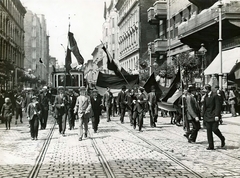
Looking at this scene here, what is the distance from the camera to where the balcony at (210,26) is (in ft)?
77.0

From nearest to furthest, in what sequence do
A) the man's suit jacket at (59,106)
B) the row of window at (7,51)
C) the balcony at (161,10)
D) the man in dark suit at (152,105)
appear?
the man's suit jacket at (59,106), the man in dark suit at (152,105), the row of window at (7,51), the balcony at (161,10)

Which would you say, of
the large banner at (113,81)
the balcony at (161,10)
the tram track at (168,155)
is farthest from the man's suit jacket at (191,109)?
the balcony at (161,10)

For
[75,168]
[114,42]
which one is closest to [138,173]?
[75,168]

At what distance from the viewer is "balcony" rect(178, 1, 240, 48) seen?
77.0ft

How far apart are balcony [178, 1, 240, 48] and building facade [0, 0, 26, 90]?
47.2 ft

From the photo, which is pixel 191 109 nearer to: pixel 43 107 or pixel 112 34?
pixel 43 107

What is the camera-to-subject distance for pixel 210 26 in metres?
25.7

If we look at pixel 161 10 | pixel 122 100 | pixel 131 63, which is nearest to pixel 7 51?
pixel 161 10

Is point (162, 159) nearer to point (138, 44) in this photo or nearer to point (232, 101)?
point (232, 101)

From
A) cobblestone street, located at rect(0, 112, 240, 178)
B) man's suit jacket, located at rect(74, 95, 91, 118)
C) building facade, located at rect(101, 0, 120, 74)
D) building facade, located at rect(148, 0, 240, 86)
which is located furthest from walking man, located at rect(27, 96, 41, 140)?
building facade, located at rect(101, 0, 120, 74)

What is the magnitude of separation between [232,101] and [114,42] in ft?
200

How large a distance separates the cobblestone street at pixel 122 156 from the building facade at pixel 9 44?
21.2m

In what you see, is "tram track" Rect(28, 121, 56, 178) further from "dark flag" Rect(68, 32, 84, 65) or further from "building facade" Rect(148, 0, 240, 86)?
"building facade" Rect(148, 0, 240, 86)

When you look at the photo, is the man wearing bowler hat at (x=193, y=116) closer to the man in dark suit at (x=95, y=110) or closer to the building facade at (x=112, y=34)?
the man in dark suit at (x=95, y=110)
